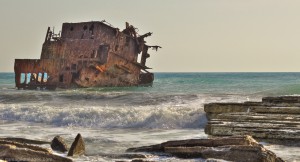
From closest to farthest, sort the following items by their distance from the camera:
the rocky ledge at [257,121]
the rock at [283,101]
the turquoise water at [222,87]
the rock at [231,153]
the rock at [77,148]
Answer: the rock at [231,153]
the rocky ledge at [257,121]
the rock at [77,148]
the rock at [283,101]
the turquoise water at [222,87]

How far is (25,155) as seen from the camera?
5.58m

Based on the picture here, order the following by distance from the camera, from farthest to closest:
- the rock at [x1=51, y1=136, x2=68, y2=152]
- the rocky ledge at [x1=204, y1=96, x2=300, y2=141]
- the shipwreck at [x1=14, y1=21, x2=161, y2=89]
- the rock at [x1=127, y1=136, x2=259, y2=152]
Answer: the shipwreck at [x1=14, y1=21, x2=161, y2=89], the rock at [x1=51, y1=136, x2=68, y2=152], the rocky ledge at [x1=204, y1=96, x2=300, y2=141], the rock at [x1=127, y1=136, x2=259, y2=152]

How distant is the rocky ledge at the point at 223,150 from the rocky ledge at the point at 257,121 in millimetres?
1202

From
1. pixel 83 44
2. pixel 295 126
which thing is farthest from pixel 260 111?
pixel 83 44

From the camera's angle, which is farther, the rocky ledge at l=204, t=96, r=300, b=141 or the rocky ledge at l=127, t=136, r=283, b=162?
the rocky ledge at l=204, t=96, r=300, b=141

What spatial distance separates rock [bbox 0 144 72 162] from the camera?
5.52m

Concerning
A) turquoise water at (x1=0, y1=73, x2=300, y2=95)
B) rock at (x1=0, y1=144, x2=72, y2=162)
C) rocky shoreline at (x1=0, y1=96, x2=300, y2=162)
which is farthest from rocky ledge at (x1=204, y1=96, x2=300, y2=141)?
turquoise water at (x1=0, y1=73, x2=300, y2=95)

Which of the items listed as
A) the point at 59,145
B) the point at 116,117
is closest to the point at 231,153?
the point at 59,145

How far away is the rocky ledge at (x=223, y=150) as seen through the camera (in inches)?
207

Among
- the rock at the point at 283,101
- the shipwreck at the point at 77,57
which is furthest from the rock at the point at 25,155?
the shipwreck at the point at 77,57

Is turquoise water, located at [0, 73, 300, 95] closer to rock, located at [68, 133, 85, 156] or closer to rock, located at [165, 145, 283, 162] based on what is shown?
rock, located at [68, 133, 85, 156]

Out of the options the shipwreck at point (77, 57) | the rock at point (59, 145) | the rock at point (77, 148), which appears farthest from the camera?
the shipwreck at point (77, 57)

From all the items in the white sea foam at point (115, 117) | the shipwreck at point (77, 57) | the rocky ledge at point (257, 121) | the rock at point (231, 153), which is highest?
the shipwreck at point (77, 57)

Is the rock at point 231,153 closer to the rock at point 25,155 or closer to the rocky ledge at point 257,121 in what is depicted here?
the rocky ledge at point 257,121
